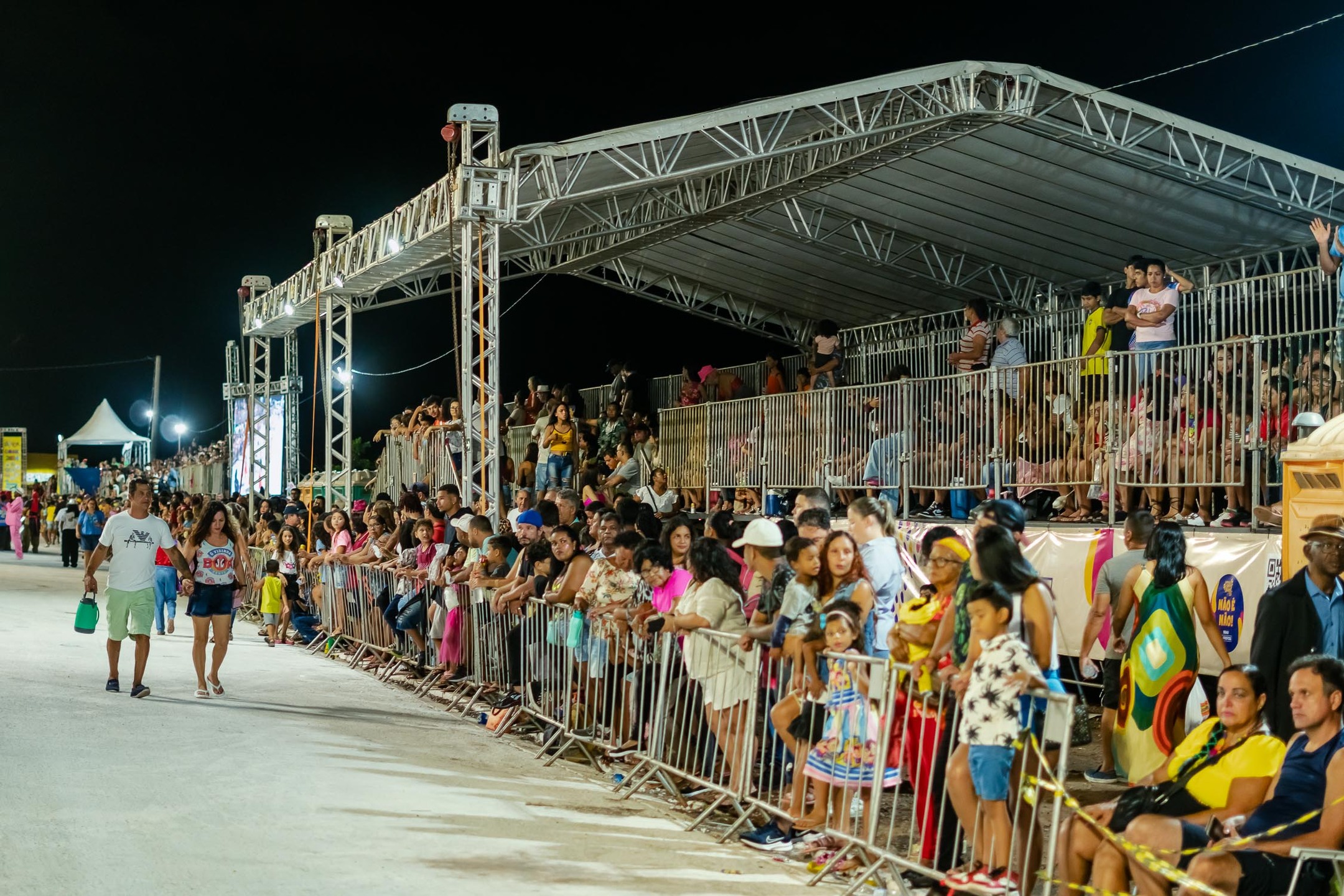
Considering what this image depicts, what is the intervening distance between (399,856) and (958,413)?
812 centimetres

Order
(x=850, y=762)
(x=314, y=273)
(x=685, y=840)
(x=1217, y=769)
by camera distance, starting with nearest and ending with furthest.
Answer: (x=1217, y=769)
(x=850, y=762)
(x=685, y=840)
(x=314, y=273)

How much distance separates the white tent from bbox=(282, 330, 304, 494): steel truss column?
25.2 meters

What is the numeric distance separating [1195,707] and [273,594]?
12381 millimetres

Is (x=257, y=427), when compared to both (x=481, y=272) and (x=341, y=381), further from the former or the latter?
(x=481, y=272)

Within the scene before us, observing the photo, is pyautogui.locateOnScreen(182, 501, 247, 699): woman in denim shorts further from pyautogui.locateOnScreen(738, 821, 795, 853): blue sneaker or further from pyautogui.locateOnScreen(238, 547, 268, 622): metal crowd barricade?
pyautogui.locateOnScreen(238, 547, 268, 622): metal crowd barricade

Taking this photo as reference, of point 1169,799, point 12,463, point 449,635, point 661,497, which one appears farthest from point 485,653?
point 12,463

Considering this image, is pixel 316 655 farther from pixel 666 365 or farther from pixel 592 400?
pixel 666 365

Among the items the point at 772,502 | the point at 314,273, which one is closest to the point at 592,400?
the point at 314,273

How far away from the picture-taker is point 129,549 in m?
11.7

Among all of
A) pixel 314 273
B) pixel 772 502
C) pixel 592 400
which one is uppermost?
pixel 314 273

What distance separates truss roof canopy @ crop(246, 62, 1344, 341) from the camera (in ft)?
49.1

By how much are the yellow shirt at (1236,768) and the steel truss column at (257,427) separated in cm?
2220

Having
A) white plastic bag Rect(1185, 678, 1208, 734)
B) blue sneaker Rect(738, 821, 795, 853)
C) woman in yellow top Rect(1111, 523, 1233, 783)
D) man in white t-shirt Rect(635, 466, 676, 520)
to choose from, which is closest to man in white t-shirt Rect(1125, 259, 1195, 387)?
woman in yellow top Rect(1111, 523, 1233, 783)

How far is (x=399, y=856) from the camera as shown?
6.45 m
